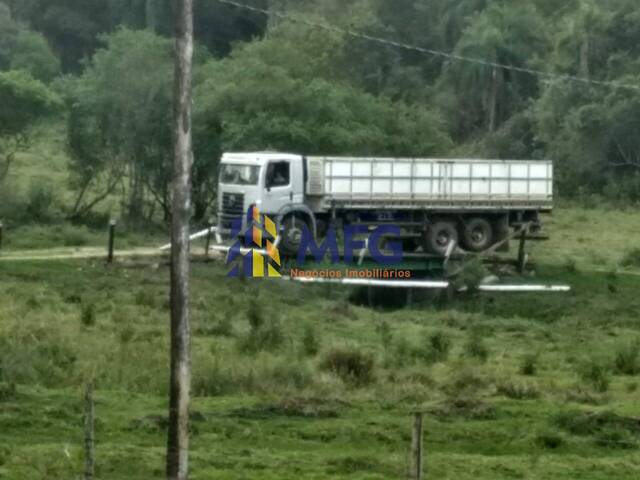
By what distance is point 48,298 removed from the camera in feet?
96.1

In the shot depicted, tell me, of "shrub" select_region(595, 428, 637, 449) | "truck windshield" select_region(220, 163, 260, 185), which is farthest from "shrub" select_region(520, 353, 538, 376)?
"truck windshield" select_region(220, 163, 260, 185)

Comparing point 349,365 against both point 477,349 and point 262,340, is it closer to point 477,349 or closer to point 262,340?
point 262,340

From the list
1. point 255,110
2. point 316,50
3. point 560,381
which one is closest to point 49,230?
point 255,110

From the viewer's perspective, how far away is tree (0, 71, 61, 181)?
47000 mm

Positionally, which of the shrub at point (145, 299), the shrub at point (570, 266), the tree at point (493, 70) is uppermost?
the tree at point (493, 70)

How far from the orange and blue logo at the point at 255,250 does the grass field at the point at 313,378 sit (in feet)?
3.20

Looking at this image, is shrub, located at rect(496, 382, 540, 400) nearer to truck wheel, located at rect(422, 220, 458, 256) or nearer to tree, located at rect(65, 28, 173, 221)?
truck wheel, located at rect(422, 220, 458, 256)

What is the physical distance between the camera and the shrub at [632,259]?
1579 inches

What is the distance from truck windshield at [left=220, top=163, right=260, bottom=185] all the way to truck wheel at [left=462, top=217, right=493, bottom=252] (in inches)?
227

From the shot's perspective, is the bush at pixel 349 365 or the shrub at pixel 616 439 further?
the bush at pixel 349 365

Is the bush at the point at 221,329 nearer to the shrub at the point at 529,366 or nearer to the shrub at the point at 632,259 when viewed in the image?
the shrub at the point at 529,366

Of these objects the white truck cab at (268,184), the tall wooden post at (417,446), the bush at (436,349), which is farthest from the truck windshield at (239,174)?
the tall wooden post at (417,446)

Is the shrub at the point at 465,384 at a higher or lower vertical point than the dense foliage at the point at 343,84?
lower

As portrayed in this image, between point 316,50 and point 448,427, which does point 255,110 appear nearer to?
point 316,50
